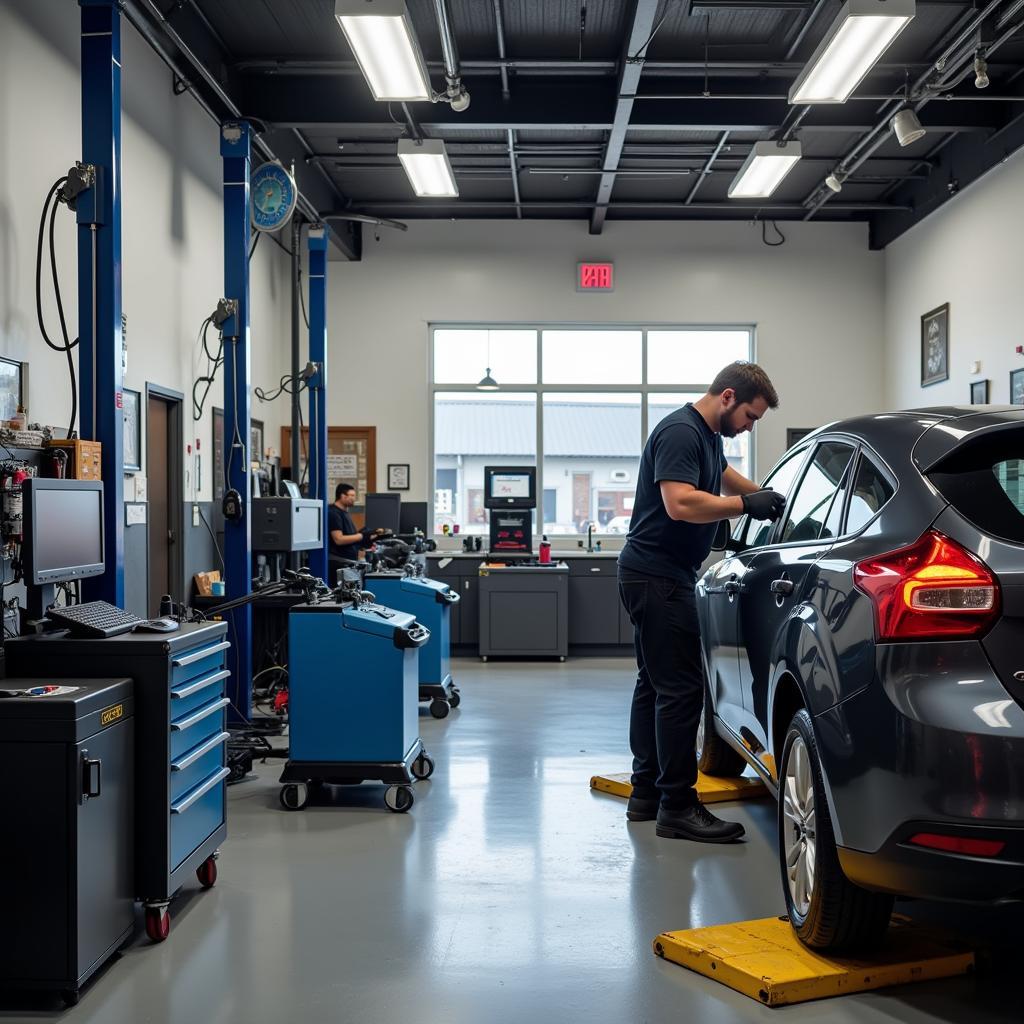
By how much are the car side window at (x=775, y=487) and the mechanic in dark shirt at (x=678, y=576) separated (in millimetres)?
155

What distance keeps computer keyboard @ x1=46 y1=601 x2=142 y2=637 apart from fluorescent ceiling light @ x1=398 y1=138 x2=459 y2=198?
4504 mm

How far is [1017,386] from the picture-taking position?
6793mm

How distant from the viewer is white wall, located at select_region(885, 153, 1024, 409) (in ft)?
22.9

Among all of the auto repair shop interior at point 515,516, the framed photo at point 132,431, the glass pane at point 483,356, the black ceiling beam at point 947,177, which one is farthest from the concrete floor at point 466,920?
the glass pane at point 483,356

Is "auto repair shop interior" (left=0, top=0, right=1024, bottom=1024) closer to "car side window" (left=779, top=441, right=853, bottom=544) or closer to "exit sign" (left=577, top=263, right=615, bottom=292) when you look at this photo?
"car side window" (left=779, top=441, right=853, bottom=544)

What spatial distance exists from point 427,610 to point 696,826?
2.81 meters

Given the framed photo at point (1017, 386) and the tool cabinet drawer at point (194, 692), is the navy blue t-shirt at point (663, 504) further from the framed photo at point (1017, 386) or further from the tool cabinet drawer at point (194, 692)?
the framed photo at point (1017, 386)

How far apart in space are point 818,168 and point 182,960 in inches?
313

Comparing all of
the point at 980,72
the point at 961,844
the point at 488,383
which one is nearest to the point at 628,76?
the point at 980,72

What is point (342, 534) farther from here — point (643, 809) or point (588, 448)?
point (643, 809)

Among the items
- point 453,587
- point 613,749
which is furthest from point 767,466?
point 613,749

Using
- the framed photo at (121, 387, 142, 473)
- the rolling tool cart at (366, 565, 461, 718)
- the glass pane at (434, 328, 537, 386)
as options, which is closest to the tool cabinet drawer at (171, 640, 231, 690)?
the framed photo at (121, 387, 142, 473)

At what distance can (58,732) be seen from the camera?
7.59 feet

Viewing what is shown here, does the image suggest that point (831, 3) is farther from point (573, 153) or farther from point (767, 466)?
point (767, 466)
